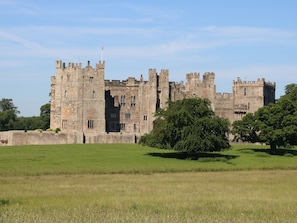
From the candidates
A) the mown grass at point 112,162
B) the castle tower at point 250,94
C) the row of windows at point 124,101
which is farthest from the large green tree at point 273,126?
the castle tower at point 250,94

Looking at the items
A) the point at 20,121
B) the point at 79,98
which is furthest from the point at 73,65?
the point at 20,121

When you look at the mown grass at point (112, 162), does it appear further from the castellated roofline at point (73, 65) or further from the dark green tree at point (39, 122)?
the dark green tree at point (39, 122)

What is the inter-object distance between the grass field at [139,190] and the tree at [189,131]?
2.96 meters

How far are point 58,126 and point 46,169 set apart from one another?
50.3 metres

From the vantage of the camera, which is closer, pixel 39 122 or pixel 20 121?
pixel 39 122

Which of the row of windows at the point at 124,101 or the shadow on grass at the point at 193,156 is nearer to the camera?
the shadow on grass at the point at 193,156

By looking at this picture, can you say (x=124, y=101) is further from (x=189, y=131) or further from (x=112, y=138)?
(x=189, y=131)

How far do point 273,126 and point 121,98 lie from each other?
3339 cm

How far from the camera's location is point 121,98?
109062 mm

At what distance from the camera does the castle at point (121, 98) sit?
322 ft

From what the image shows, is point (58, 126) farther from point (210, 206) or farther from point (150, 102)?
point (210, 206)

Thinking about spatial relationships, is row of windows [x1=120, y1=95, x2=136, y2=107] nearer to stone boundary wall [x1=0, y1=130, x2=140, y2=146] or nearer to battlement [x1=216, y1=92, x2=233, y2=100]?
stone boundary wall [x1=0, y1=130, x2=140, y2=146]

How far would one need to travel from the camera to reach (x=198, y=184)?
39.9 meters

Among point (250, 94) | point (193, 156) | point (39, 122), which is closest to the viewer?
point (193, 156)
